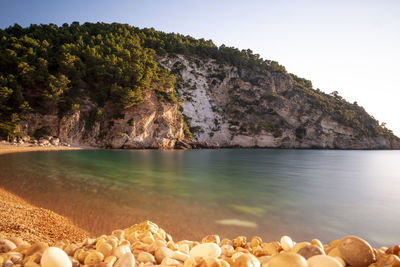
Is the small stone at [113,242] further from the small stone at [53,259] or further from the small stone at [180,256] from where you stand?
the small stone at [180,256]

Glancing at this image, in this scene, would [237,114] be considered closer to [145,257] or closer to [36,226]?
[36,226]

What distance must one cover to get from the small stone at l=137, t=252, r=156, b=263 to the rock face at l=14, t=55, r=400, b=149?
40.2 meters

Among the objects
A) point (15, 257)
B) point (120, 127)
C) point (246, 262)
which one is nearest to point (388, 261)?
point (246, 262)

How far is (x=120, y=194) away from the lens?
23.4 feet

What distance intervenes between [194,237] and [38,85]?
42.5m

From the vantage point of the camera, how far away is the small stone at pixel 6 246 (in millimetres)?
2365

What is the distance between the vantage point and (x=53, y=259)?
1853mm

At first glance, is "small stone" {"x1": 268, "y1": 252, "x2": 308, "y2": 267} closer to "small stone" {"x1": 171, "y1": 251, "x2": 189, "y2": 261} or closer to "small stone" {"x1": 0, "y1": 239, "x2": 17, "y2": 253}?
"small stone" {"x1": 171, "y1": 251, "x2": 189, "y2": 261}

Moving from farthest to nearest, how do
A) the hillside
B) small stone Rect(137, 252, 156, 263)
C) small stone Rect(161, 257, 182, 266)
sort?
the hillside, small stone Rect(137, 252, 156, 263), small stone Rect(161, 257, 182, 266)

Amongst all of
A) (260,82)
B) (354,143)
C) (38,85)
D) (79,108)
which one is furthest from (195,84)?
(354,143)

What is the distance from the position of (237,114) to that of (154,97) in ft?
92.3

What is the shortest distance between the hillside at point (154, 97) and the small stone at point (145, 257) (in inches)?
1428

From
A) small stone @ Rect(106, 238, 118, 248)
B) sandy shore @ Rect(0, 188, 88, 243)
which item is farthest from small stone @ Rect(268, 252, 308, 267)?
sandy shore @ Rect(0, 188, 88, 243)

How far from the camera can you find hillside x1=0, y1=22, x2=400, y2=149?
1329 inches
